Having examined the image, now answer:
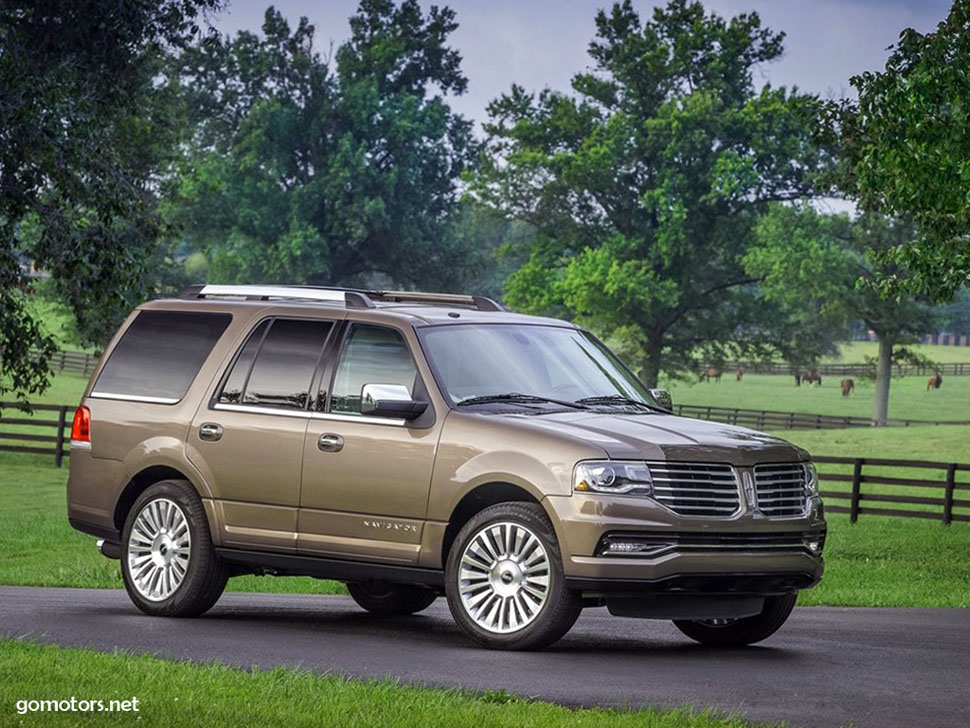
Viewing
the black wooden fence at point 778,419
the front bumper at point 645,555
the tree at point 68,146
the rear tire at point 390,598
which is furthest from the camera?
the black wooden fence at point 778,419

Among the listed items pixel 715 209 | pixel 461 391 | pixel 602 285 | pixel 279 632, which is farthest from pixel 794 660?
pixel 715 209

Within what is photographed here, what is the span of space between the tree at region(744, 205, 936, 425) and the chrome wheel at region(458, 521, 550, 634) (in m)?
43.8

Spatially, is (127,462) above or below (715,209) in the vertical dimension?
below

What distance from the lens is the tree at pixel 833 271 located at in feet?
187

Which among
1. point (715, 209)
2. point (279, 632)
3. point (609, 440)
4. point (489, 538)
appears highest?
point (715, 209)

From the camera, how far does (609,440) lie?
9.98 metres

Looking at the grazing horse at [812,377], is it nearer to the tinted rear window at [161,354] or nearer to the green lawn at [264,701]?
Answer: the tinted rear window at [161,354]

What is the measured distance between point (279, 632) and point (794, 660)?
3280 mm

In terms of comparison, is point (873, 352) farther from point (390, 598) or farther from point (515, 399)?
point (515, 399)

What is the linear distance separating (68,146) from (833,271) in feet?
125

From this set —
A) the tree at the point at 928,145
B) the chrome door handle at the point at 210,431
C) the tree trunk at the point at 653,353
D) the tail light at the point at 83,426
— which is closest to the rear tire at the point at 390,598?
the chrome door handle at the point at 210,431

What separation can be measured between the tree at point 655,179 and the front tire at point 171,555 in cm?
4411

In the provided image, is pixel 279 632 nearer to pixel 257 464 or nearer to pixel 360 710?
pixel 257 464

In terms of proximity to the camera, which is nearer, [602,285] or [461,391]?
[461,391]
